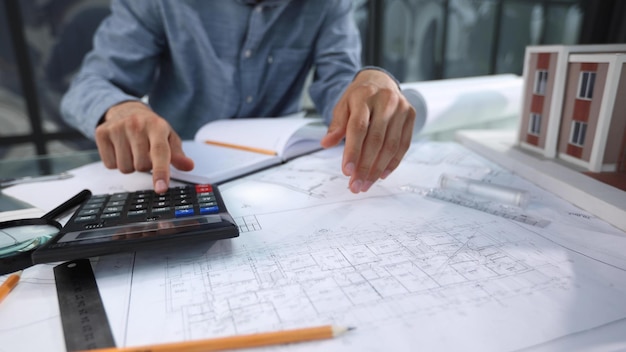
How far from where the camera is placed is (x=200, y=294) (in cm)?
29

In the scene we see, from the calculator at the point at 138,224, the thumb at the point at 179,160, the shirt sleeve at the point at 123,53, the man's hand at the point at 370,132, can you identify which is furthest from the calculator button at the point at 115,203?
the shirt sleeve at the point at 123,53

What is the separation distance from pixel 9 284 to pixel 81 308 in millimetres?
77

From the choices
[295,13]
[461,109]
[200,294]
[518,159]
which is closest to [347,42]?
[295,13]

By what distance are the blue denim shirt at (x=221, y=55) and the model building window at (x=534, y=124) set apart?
→ 0.36m

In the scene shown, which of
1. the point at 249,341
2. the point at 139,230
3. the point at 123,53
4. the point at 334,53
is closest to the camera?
the point at 249,341

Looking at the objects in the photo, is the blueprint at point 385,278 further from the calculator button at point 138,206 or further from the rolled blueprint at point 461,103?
the rolled blueprint at point 461,103

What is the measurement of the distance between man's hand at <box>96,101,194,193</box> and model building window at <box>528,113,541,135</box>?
0.53 metres

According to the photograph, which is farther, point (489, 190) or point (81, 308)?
point (489, 190)

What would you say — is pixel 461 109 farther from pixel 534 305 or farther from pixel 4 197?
pixel 4 197

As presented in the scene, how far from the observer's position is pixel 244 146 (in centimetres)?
68

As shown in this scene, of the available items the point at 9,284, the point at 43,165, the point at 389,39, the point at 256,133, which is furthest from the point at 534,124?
the point at 389,39

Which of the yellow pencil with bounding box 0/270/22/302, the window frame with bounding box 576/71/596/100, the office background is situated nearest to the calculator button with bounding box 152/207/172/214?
the yellow pencil with bounding box 0/270/22/302

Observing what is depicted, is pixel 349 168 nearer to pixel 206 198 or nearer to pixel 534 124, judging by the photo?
pixel 206 198

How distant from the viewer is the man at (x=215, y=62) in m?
0.71
